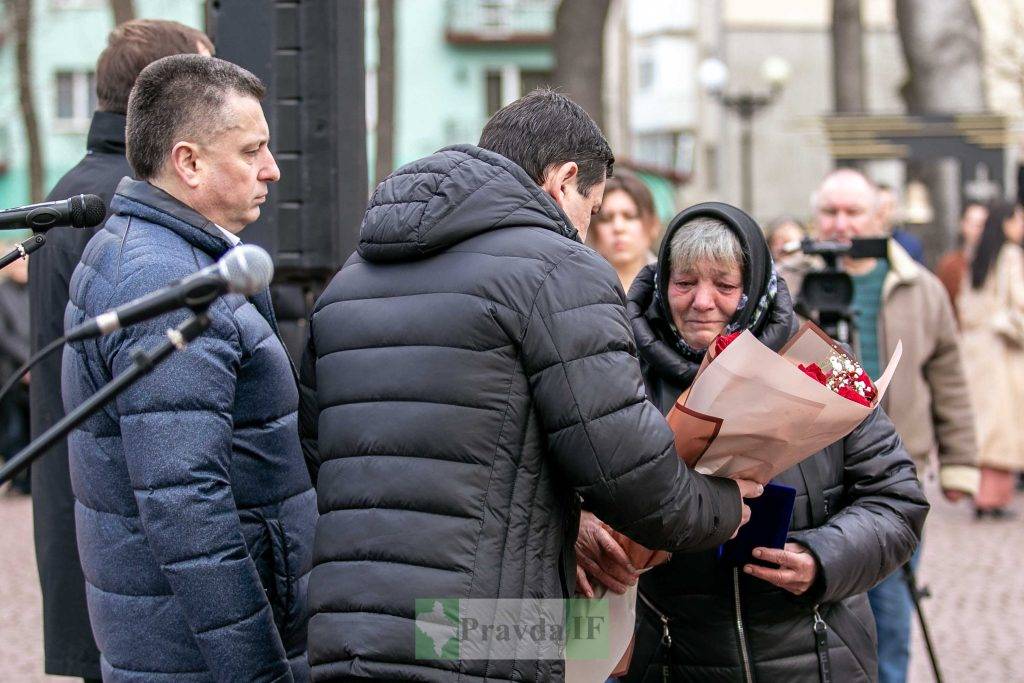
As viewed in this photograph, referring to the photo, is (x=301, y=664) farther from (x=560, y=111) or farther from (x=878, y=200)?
(x=878, y=200)

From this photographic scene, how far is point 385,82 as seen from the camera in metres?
16.2

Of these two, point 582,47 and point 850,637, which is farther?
point 582,47

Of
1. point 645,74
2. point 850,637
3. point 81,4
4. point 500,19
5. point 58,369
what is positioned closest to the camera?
point 850,637

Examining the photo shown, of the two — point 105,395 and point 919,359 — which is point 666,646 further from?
point 919,359

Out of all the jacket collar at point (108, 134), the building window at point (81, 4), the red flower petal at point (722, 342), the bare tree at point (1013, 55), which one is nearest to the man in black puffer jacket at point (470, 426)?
the red flower petal at point (722, 342)

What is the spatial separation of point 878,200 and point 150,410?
14.2 feet

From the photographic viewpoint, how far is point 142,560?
3.23 metres

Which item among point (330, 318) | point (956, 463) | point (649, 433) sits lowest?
point (956, 463)

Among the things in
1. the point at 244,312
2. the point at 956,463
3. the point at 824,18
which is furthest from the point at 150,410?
the point at 824,18

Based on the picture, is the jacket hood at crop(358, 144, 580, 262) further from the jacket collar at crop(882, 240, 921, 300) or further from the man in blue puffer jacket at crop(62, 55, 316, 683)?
the jacket collar at crop(882, 240, 921, 300)

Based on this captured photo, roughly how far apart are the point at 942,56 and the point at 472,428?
61.3 ft

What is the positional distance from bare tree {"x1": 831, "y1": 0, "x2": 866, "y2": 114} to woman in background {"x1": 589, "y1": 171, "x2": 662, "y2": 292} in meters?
16.2

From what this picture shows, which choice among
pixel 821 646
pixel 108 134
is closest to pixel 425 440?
pixel 821 646

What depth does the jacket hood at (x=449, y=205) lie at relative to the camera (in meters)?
2.89
